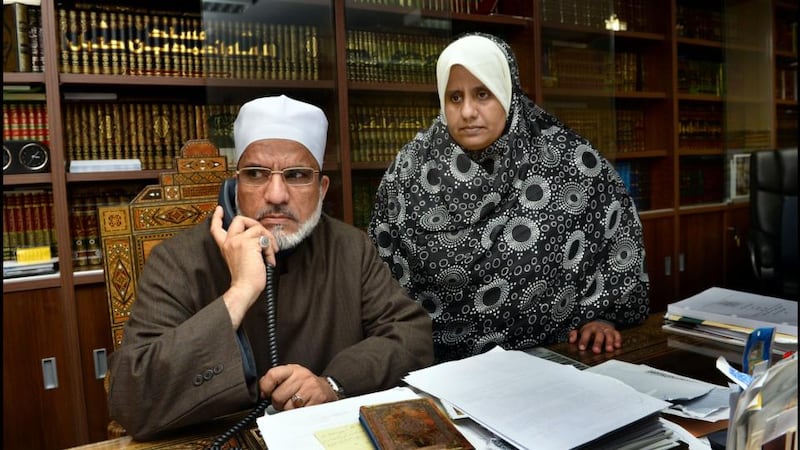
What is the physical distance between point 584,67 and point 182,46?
2354mm

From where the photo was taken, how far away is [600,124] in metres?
3.63

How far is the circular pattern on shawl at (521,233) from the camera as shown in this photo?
5.35 feet

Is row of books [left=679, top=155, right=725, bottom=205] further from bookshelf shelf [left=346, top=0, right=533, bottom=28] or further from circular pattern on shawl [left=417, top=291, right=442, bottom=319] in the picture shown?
circular pattern on shawl [left=417, top=291, right=442, bottom=319]

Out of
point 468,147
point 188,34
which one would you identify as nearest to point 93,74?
point 188,34

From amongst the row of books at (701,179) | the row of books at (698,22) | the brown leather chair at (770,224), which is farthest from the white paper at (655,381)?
the row of books at (698,22)

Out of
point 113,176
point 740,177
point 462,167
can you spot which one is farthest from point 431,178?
point 740,177

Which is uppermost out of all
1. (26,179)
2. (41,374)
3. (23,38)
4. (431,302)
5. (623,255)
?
(23,38)

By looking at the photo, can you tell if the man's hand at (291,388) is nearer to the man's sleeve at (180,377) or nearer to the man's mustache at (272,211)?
the man's sleeve at (180,377)

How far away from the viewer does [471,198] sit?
5.49 ft

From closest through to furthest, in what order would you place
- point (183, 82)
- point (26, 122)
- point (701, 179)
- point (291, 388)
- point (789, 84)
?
point (789, 84), point (291, 388), point (26, 122), point (183, 82), point (701, 179)

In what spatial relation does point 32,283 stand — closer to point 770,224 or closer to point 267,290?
point 267,290

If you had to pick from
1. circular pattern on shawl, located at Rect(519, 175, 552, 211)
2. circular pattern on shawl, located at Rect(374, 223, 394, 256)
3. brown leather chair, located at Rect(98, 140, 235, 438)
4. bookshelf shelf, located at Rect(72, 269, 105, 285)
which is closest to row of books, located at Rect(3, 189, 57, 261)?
bookshelf shelf, located at Rect(72, 269, 105, 285)

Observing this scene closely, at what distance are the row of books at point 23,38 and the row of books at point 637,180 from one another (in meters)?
3.41

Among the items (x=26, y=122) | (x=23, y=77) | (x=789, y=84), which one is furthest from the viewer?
(x=26, y=122)
